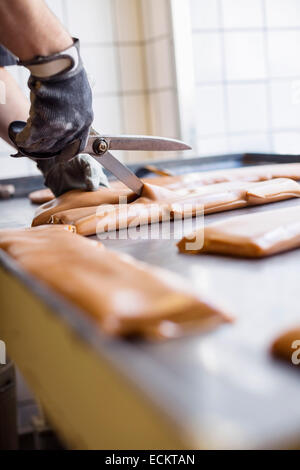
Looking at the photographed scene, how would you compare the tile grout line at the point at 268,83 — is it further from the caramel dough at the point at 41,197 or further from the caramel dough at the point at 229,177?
the caramel dough at the point at 41,197

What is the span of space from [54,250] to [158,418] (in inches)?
21.0

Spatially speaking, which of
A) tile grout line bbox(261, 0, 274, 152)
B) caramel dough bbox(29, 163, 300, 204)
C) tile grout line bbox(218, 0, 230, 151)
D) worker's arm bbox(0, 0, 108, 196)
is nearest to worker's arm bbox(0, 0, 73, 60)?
worker's arm bbox(0, 0, 108, 196)

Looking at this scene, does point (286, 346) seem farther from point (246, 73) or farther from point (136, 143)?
point (246, 73)

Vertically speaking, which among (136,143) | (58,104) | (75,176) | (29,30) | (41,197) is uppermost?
(29,30)

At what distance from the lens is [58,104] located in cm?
121

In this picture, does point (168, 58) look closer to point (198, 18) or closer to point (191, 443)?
point (198, 18)

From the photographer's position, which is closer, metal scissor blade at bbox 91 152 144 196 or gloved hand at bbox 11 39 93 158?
gloved hand at bbox 11 39 93 158

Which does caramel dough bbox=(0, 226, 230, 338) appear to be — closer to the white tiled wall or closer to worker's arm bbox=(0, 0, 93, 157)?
worker's arm bbox=(0, 0, 93, 157)

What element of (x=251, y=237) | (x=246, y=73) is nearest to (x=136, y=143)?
(x=251, y=237)

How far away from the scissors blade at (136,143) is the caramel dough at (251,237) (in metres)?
0.46

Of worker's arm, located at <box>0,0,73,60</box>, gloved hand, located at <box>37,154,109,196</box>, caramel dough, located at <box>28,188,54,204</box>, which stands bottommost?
caramel dough, located at <box>28,188,54,204</box>

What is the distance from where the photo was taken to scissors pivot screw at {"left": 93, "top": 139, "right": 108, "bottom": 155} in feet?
4.67

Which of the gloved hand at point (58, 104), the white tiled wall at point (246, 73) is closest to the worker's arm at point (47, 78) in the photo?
the gloved hand at point (58, 104)

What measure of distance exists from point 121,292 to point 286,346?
0.66 ft
